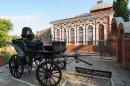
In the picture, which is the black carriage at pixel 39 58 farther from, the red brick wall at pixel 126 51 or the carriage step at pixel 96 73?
the red brick wall at pixel 126 51

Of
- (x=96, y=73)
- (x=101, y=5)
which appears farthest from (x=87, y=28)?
(x=96, y=73)

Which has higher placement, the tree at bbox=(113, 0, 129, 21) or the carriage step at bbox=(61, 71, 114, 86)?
the tree at bbox=(113, 0, 129, 21)

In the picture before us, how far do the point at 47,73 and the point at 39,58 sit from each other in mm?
1604

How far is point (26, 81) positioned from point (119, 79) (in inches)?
184

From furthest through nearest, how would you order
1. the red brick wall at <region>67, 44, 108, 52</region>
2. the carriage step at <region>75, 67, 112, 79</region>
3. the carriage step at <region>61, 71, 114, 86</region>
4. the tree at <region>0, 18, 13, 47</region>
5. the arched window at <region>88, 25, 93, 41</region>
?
the tree at <region>0, 18, 13, 47</region>, the arched window at <region>88, 25, 93, 41</region>, the red brick wall at <region>67, 44, 108, 52</region>, the carriage step at <region>61, 71, 114, 86</region>, the carriage step at <region>75, 67, 112, 79</region>

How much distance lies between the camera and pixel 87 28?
104ft

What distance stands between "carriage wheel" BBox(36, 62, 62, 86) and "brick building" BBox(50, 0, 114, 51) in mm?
19908

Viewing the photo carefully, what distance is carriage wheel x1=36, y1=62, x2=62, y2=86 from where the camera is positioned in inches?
382

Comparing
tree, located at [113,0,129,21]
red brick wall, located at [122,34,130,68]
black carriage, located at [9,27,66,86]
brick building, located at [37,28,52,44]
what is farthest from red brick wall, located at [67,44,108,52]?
black carriage, located at [9,27,66,86]

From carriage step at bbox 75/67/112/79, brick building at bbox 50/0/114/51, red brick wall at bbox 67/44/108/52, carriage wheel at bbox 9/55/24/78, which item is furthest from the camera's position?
brick building at bbox 50/0/114/51

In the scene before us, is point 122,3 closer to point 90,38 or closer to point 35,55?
point 90,38

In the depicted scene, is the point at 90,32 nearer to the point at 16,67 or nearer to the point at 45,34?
the point at 45,34

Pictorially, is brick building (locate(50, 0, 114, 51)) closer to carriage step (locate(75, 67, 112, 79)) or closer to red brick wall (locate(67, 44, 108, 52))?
red brick wall (locate(67, 44, 108, 52))

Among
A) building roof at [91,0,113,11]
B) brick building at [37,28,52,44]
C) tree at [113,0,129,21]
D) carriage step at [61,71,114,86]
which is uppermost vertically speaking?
building roof at [91,0,113,11]
